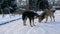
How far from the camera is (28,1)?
4900cm

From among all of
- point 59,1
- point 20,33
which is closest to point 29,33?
point 20,33

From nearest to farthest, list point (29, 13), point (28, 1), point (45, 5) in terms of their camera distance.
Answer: point (29, 13)
point (45, 5)
point (28, 1)

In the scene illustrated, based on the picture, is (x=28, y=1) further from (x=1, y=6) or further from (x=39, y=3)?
(x=1, y=6)

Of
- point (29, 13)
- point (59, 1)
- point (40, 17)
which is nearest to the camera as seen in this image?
point (29, 13)

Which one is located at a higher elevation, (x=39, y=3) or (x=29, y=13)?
(x=29, y=13)

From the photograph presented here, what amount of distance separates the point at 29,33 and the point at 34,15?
350 cm

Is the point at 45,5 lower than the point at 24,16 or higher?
lower

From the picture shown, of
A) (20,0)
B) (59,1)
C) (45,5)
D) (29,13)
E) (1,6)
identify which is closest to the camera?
(29,13)

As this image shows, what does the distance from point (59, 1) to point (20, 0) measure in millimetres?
12043

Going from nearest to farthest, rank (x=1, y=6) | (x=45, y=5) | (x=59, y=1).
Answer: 1. (x=1, y=6)
2. (x=45, y=5)
3. (x=59, y=1)

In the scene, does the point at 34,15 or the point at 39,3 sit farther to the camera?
the point at 39,3

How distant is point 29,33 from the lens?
10070mm

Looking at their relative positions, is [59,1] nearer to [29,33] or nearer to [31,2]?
[31,2]

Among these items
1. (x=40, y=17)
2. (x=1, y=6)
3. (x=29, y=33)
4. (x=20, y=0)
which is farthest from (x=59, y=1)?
(x=29, y=33)
